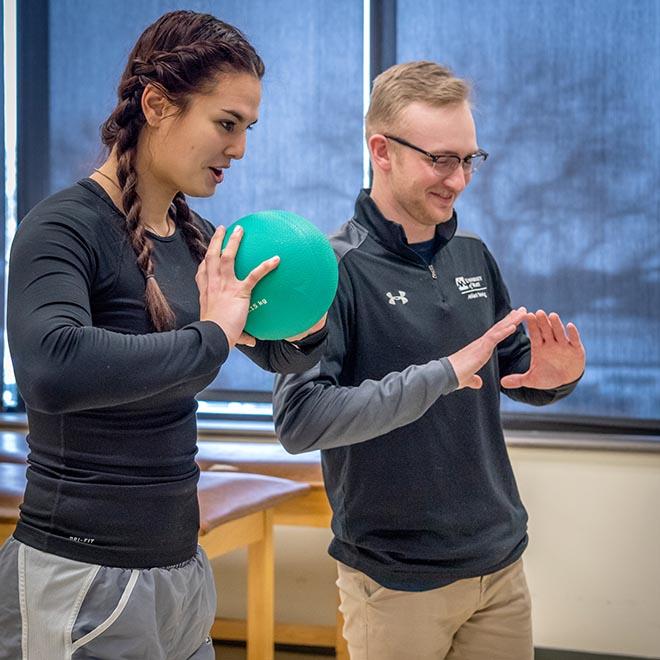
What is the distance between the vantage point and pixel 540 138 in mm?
3535

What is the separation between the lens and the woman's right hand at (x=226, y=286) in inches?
52.2

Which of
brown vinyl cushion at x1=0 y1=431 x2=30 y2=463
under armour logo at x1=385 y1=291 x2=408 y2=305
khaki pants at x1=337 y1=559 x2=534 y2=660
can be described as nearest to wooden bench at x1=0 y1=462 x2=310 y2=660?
Result: brown vinyl cushion at x1=0 y1=431 x2=30 y2=463

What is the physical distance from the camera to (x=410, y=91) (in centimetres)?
191

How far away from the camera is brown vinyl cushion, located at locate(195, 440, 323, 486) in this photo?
329 centimetres

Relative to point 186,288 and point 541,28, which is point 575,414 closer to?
point 541,28

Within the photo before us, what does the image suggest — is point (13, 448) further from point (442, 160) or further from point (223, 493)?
point (442, 160)

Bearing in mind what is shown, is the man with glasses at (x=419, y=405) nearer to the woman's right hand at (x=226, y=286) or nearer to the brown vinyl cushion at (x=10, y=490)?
the woman's right hand at (x=226, y=286)

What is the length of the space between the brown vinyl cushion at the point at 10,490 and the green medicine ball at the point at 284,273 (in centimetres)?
131

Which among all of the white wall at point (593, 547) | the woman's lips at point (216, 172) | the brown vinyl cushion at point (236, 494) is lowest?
the white wall at point (593, 547)

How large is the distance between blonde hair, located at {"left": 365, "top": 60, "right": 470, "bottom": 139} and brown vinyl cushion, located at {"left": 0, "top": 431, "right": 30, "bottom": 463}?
6.46 feet

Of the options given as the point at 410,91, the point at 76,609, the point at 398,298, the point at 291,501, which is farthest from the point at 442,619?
the point at 291,501

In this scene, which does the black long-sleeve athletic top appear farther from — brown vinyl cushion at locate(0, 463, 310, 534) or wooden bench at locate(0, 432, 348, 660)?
wooden bench at locate(0, 432, 348, 660)

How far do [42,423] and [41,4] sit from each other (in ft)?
10.6

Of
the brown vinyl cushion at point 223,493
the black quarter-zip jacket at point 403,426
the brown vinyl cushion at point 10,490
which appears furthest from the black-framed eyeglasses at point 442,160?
the brown vinyl cushion at point 10,490
